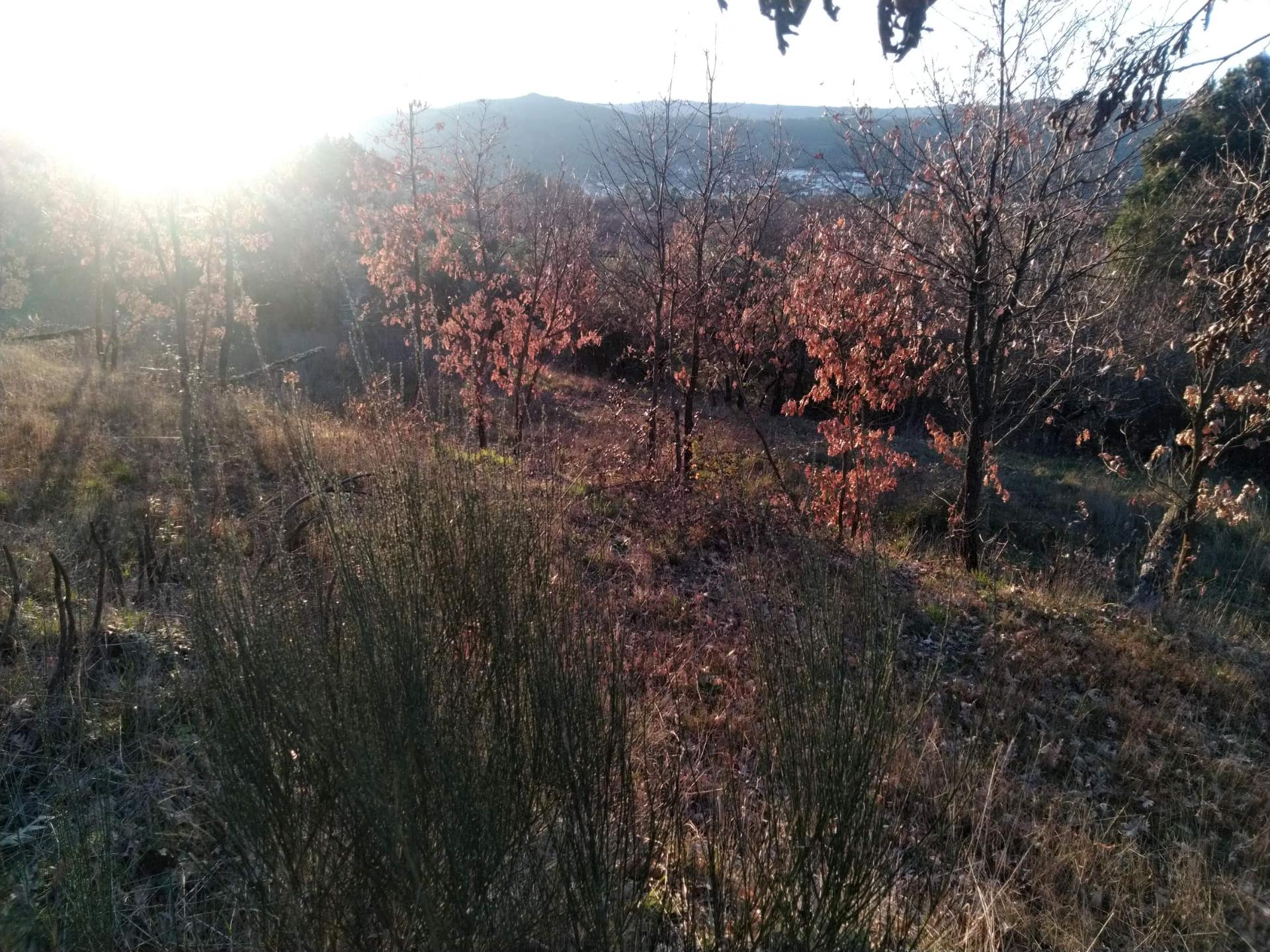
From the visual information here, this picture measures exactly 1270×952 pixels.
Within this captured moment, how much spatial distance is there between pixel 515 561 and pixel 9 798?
102 inches

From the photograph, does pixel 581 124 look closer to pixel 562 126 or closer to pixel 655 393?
pixel 655 393

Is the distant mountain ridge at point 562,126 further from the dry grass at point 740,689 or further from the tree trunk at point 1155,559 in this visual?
the tree trunk at point 1155,559

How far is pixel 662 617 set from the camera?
19.4ft

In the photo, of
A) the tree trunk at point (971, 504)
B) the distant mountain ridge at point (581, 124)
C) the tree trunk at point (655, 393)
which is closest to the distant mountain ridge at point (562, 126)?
the distant mountain ridge at point (581, 124)

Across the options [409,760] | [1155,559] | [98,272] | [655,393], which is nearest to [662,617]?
[409,760]

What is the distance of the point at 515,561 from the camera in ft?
7.55

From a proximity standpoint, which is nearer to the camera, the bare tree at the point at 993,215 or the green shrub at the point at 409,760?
the green shrub at the point at 409,760

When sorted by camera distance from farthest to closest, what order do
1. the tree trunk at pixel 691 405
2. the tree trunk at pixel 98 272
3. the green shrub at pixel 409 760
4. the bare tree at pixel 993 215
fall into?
1. the tree trunk at pixel 98 272
2. the tree trunk at pixel 691 405
3. the bare tree at pixel 993 215
4. the green shrub at pixel 409 760

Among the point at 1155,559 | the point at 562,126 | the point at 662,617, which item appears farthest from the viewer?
the point at 562,126

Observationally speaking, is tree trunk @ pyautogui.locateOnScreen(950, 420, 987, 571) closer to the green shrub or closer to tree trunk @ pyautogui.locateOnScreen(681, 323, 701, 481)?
tree trunk @ pyautogui.locateOnScreen(681, 323, 701, 481)

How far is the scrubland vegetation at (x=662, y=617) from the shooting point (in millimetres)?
1906

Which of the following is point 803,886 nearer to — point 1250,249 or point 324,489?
point 324,489

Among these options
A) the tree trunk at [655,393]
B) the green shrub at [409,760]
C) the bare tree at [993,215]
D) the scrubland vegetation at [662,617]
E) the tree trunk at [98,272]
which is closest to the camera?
the green shrub at [409,760]

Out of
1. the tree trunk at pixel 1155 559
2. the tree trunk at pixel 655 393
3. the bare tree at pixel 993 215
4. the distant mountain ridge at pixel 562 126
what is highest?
the distant mountain ridge at pixel 562 126
